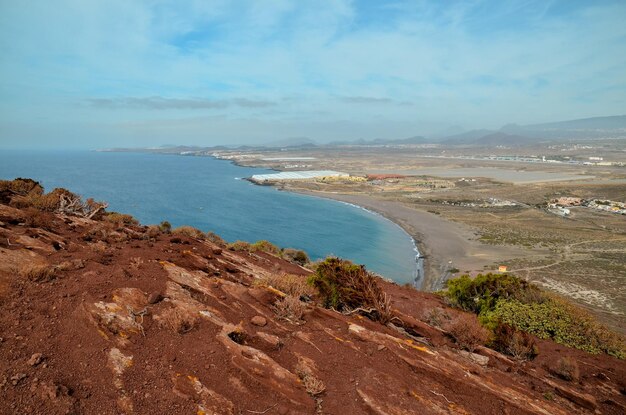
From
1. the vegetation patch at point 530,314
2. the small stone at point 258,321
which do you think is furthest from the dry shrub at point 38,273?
the vegetation patch at point 530,314

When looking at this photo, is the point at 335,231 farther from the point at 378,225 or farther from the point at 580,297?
the point at 580,297

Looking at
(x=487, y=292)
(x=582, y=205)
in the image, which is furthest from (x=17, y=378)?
(x=582, y=205)

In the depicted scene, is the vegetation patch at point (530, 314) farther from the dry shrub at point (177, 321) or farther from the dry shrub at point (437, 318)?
the dry shrub at point (177, 321)

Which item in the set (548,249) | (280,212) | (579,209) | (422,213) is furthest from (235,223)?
(579,209)

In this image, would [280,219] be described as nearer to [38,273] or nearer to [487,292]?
[487,292]

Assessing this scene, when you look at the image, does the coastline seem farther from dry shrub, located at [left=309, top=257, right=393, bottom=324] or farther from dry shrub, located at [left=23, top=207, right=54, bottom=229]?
dry shrub, located at [left=23, top=207, right=54, bottom=229]

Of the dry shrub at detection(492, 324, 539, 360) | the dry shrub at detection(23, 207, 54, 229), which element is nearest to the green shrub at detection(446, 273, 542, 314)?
the dry shrub at detection(492, 324, 539, 360)
